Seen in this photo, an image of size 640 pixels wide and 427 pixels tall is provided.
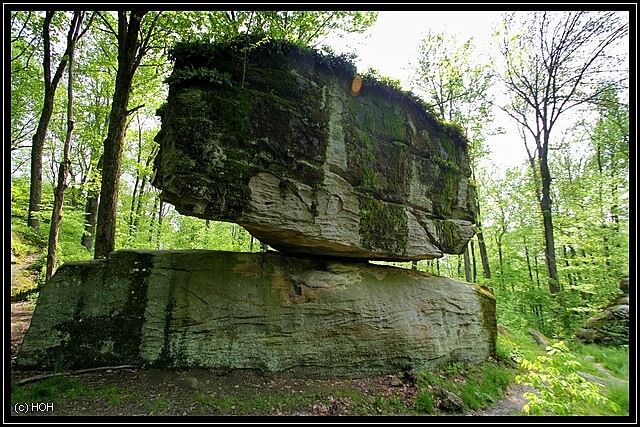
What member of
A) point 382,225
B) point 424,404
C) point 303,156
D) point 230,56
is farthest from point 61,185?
point 424,404

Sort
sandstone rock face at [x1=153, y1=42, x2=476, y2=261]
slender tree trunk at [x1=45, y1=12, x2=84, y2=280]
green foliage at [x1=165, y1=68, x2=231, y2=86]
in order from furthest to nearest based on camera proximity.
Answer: slender tree trunk at [x1=45, y1=12, x2=84, y2=280] < green foliage at [x1=165, y1=68, x2=231, y2=86] < sandstone rock face at [x1=153, y1=42, x2=476, y2=261]

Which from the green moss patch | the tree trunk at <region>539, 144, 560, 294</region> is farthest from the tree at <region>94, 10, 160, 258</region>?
the tree trunk at <region>539, 144, 560, 294</region>

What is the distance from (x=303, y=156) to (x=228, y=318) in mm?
3183

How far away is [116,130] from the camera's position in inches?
293

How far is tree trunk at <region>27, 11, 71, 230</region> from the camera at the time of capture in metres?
9.33

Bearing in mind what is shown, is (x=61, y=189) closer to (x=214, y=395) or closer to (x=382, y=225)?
(x=214, y=395)

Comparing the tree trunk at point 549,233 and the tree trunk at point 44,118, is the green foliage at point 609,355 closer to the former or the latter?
the tree trunk at point 549,233

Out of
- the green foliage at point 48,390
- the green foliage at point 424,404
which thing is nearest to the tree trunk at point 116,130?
the green foliage at point 48,390

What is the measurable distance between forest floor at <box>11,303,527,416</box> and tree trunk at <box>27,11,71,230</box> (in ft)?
23.9

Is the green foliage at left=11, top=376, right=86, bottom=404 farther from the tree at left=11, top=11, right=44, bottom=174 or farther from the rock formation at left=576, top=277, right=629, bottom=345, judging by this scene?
the rock formation at left=576, top=277, right=629, bottom=345
